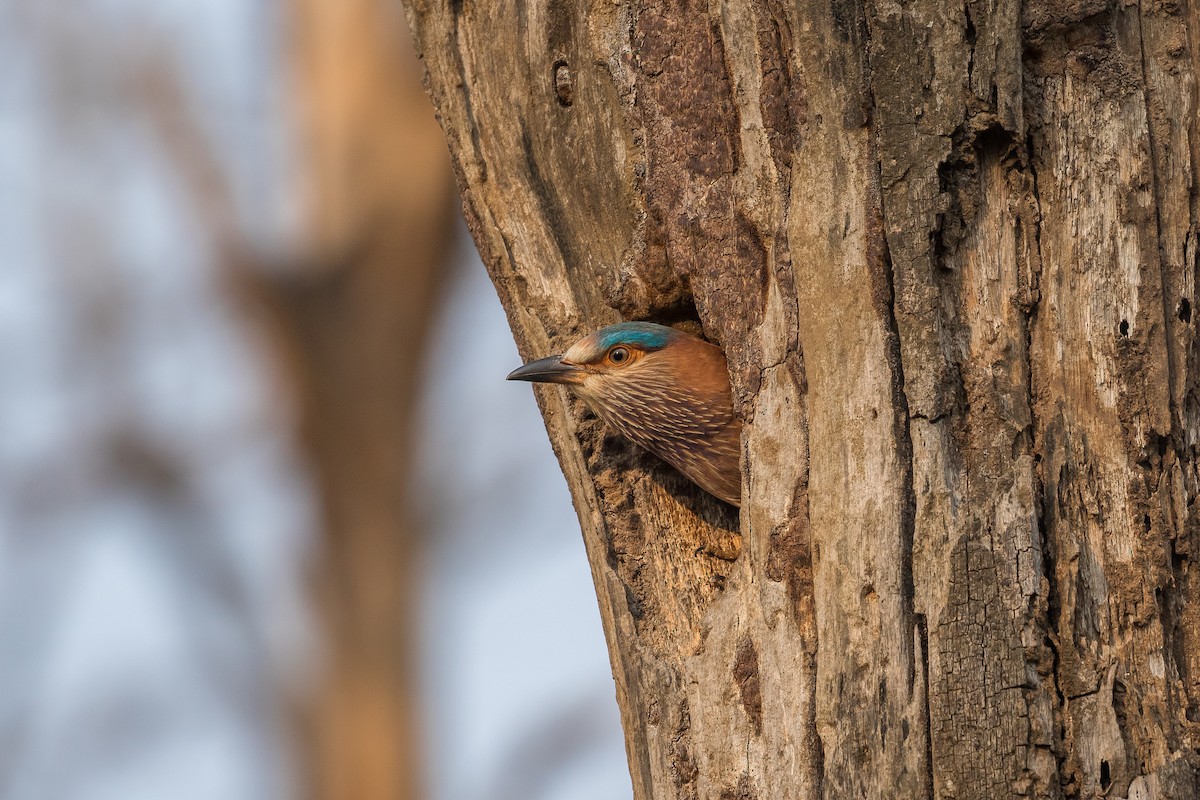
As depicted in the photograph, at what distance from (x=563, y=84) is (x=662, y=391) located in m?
0.99

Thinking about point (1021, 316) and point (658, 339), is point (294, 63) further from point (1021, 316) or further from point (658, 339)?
point (1021, 316)

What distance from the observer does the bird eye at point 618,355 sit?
3717mm

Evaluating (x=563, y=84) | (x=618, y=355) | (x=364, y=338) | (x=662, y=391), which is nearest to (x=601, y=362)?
(x=618, y=355)

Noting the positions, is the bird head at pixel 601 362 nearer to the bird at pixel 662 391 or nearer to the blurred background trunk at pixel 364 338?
the bird at pixel 662 391

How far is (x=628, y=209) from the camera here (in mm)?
3422

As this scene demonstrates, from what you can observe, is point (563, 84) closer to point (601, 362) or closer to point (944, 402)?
point (601, 362)

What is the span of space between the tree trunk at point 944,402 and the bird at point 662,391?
590 mm

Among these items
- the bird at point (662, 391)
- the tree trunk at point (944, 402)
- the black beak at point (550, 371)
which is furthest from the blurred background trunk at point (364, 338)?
the tree trunk at point (944, 402)

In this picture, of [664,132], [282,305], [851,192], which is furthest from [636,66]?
[282,305]

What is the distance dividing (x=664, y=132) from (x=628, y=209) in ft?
0.91

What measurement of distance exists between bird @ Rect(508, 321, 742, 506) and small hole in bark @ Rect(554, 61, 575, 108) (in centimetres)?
66

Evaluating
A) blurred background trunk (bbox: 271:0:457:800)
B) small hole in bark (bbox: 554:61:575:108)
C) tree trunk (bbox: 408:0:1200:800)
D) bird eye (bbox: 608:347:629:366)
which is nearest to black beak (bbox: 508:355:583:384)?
bird eye (bbox: 608:347:629:366)

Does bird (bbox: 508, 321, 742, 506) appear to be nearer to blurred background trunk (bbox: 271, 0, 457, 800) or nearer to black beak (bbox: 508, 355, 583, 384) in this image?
black beak (bbox: 508, 355, 583, 384)

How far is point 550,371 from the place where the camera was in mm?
3617
